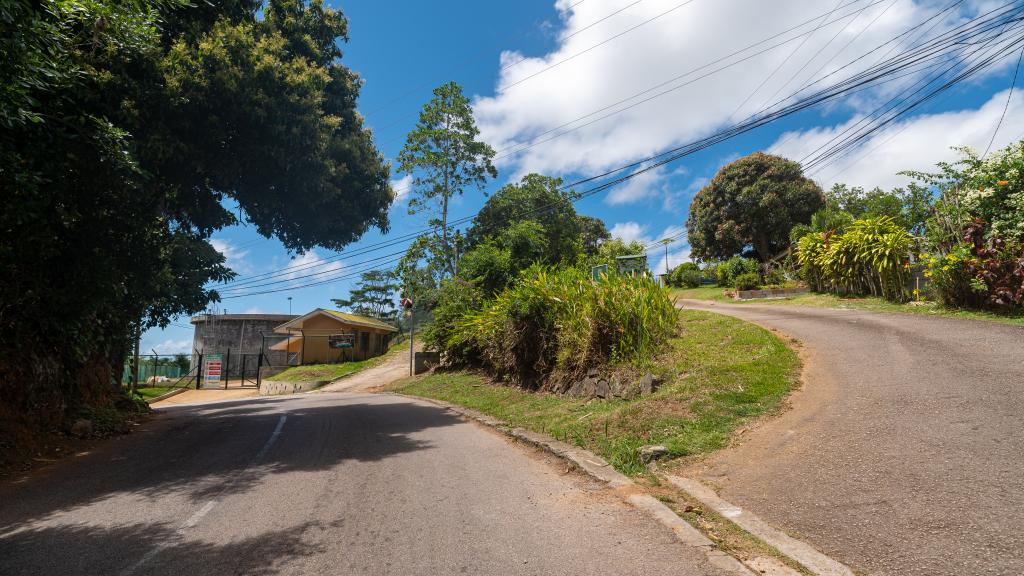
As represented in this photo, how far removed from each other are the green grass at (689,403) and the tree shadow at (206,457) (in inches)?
97.5

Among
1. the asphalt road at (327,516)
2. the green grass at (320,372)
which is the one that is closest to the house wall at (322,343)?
the green grass at (320,372)

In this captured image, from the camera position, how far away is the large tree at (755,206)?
33719mm

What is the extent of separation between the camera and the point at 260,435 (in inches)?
369

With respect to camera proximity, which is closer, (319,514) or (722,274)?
(319,514)

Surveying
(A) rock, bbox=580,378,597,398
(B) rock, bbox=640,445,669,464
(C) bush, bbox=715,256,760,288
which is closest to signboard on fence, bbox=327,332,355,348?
(C) bush, bbox=715,256,760,288

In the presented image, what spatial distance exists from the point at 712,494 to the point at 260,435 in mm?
7963

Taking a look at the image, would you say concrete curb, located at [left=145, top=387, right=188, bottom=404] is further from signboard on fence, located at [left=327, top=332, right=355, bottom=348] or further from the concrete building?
the concrete building

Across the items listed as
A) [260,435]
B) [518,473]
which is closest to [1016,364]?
[518,473]

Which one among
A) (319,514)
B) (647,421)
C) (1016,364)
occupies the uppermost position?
(1016,364)

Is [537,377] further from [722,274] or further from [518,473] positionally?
[722,274]

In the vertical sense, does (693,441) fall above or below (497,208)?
below

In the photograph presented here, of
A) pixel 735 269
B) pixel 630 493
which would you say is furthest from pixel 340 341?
pixel 630 493

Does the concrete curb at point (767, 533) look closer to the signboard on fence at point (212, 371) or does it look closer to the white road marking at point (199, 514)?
the white road marking at point (199, 514)

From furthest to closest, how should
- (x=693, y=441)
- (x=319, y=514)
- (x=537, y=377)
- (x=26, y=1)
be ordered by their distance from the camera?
(x=537, y=377) → (x=693, y=441) → (x=26, y=1) → (x=319, y=514)
